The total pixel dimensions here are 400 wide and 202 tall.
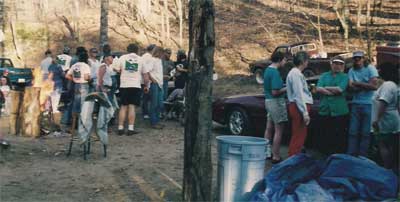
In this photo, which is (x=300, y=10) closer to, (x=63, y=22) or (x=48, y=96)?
(x=63, y=22)

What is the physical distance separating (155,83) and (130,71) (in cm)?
89

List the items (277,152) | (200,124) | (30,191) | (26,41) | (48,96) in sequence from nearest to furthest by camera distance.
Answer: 1. (200,124)
2. (30,191)
3. (277,152)
4. (48,96)
5. (26,41)

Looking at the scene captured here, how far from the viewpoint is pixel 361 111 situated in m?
7.94

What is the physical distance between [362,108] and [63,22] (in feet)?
110

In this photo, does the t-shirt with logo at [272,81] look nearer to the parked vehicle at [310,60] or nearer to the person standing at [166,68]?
the person standing at [166,68]

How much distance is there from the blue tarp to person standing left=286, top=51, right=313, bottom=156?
1.65 meters

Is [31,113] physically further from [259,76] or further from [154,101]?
[259,76]

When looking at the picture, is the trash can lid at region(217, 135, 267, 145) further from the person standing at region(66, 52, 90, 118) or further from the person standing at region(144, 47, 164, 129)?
the person standing at region(144, 47, 164, 129)

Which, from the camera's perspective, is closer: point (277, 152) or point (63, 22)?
point (277, 152)

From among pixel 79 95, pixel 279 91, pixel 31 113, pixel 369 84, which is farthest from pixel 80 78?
pixel 369 84

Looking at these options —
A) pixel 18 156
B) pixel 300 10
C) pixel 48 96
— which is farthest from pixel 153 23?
pixel 18 156

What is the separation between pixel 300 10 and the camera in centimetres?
3678

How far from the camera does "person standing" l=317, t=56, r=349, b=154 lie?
797cm

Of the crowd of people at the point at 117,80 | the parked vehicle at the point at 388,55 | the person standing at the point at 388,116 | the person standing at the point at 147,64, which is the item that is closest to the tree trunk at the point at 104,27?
the crowd of people at the point at 117,80
